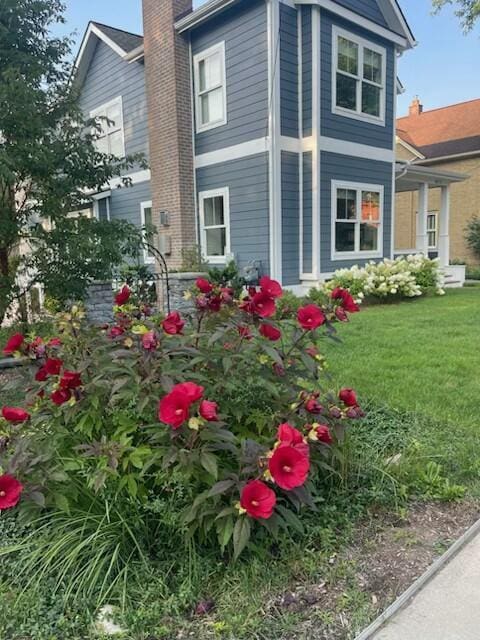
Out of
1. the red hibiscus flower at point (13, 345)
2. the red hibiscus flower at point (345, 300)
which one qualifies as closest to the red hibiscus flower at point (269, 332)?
the red hibiscus flower at point (345, 300)

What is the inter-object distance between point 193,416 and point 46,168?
4040 mm

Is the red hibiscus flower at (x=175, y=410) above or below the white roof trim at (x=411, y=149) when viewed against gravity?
below

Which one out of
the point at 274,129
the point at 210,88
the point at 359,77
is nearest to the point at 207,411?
the point at 274,129

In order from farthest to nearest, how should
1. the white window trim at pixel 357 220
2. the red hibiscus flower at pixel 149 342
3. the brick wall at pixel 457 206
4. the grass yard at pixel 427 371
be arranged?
the brick wall at pixel 457 206 → the white window trim at pixel 357 220 → the grass yard at pixel 427 371 → the red hibiscus flower at pixel 149 342

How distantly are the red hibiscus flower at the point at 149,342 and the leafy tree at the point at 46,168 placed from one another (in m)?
3.49

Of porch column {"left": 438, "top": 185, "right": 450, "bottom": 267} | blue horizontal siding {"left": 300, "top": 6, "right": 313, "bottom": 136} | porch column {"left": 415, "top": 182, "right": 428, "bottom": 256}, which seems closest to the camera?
blue horizontal siding {"left": 300, "top": 6, "right": 313, "bottom": 136}

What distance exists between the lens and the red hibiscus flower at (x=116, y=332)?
2.32m

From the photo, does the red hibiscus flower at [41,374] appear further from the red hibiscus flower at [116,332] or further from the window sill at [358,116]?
the window sill at [358,116]

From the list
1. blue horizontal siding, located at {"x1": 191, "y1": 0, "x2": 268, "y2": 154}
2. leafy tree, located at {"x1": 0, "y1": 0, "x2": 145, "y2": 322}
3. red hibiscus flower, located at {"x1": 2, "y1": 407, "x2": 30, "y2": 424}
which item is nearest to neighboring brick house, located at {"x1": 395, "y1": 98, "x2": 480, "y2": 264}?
blue horizontal siding, located at {"x1": 191, "y1": 0, "x2": 268, "y2": 154}

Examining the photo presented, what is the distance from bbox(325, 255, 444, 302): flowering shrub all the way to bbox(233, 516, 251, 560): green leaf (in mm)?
7317

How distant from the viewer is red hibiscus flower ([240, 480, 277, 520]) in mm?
1629

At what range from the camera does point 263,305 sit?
212cm

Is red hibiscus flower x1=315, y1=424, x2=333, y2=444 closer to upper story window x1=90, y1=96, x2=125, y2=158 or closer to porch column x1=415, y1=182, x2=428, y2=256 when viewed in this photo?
porch column x1=415, y1=182, x2=428, y2=256

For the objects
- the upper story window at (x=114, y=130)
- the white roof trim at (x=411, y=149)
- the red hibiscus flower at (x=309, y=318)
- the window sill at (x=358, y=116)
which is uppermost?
the white roof trim at (x=411, y=149)
